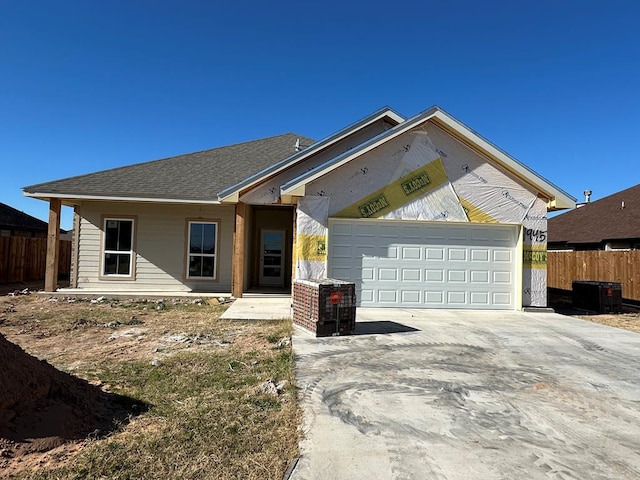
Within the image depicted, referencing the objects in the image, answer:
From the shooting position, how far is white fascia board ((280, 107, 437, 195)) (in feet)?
34.8

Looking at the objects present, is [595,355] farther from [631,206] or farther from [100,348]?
[631,206]

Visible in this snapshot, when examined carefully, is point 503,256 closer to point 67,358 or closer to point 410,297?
point 410,297

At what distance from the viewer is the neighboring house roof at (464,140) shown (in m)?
10.6

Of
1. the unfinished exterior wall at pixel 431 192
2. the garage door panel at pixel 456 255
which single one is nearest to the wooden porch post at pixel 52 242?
the unfinished exterior wall at pixel 431 192

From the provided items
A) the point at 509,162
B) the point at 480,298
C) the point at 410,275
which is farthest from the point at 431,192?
the point at 480,298

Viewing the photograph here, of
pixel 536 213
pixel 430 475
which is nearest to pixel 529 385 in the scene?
pixel 430 475

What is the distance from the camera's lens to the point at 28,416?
11.5ft

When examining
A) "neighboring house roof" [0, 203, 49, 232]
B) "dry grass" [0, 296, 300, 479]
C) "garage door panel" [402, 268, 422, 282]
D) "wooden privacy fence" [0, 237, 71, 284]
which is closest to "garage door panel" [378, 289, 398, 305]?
"garage door panel" [402, 268, 422, 282]

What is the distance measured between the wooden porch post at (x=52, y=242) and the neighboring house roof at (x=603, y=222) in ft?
73.0

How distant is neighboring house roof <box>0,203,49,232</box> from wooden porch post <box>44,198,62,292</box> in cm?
1713

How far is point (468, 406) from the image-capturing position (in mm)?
4438

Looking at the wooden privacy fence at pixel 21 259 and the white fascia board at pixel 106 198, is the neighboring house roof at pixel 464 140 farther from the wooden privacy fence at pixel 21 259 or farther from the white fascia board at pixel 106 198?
the wooden privacy fence at pixel 21 259

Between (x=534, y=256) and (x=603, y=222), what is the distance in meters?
13.7

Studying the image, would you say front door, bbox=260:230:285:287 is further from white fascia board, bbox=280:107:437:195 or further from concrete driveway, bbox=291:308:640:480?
concrete driveway, bbox=291:308:640:480
